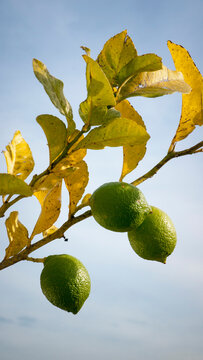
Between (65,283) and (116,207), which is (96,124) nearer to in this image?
(116,207)

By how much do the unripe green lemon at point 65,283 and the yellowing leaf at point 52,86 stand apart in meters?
0.52

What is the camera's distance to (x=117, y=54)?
3.89ft

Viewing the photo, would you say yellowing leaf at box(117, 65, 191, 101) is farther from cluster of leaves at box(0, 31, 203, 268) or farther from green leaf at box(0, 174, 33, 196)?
green leaf at box(0, 174, 33, 196)

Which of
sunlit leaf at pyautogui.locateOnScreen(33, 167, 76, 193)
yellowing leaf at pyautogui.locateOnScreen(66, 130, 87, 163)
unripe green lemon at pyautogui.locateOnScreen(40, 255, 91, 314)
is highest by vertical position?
yellowing leaf at pyautogui.locateOnScreen(66, 130, 87, 163)

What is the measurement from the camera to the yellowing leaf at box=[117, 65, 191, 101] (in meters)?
1.16

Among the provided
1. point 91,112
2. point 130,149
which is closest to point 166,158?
point 130,149

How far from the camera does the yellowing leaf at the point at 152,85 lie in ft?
3.81

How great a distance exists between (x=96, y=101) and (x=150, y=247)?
0.56 meters

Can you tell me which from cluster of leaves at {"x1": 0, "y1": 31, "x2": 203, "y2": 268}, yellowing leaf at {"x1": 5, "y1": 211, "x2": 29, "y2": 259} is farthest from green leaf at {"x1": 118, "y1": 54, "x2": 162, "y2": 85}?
yellowing leaf at {"x1": 5, "y1": 211, "x2": 29, "y2": 259}

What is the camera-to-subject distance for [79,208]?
1267mm

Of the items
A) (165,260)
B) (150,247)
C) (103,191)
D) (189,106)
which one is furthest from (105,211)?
(189,106)

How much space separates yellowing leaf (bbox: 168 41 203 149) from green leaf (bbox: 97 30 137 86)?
0.78ft

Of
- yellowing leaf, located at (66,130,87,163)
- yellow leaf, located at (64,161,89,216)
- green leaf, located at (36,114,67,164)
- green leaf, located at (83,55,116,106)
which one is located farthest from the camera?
yellow leaf, located at (64,161,89,216)

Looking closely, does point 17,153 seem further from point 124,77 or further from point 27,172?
point 124,77
